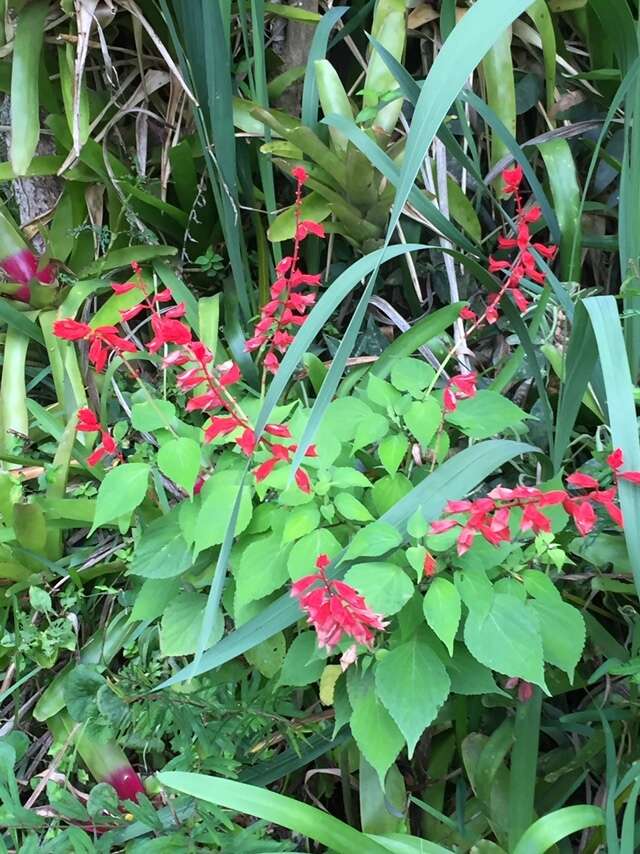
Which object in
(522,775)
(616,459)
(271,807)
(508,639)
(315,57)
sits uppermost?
(315,57)

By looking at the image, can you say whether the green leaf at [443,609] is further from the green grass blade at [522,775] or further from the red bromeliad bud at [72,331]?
the red bromeliad bud at [72,331]

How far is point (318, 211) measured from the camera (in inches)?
37.1

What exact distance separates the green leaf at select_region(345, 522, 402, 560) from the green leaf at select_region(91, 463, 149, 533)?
0.60 feet

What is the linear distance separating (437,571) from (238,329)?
1.81ft

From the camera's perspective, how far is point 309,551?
545 mm

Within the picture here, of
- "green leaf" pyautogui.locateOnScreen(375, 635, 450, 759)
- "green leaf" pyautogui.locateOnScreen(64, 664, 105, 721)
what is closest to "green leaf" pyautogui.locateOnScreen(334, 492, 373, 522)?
"green leaf" pyautogui.locateOnScreen(375, 635, 450, 759)

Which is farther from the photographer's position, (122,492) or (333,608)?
(122,492)

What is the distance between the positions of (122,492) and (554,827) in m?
0.46

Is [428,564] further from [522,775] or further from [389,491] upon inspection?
[522,775]

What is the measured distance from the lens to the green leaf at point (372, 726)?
54 centimetres

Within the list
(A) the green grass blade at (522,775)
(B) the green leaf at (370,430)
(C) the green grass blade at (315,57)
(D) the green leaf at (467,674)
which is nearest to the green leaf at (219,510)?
(B) the green leaf at (370,430)

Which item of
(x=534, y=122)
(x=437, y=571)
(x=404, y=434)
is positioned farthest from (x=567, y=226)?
(x=437, y=571)

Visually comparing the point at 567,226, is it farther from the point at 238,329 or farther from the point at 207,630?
the point at 207,630

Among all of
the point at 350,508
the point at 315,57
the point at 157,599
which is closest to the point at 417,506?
the point at 350,508
